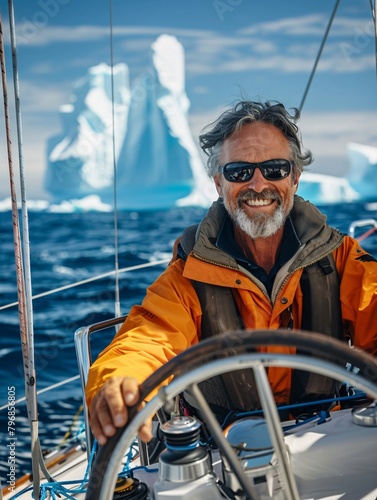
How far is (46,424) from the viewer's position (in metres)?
4.67

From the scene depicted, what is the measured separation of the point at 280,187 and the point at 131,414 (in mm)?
781

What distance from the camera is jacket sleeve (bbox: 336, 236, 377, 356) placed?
127cm

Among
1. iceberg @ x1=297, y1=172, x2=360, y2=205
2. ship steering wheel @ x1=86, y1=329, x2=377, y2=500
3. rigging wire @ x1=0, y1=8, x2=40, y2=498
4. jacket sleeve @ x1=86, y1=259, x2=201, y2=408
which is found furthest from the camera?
iceberg @ x1=297, y1=172, x2=360, y2=205

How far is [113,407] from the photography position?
2.59 ft

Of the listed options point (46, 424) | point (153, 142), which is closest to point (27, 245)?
point (46, 424)

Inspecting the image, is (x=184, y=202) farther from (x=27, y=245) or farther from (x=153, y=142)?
(x=27, y=245)

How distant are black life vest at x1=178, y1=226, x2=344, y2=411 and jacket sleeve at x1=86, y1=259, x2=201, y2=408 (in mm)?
37

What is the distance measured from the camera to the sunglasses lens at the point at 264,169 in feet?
4.62

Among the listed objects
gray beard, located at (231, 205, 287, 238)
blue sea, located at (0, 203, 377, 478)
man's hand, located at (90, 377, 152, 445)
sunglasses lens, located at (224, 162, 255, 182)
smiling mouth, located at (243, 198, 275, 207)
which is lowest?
blue sea, located at (0, 203, 377, 478)

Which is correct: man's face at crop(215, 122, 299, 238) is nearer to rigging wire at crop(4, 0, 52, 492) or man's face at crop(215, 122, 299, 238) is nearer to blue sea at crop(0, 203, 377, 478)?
rigging wire at crop(4, 0, 52, 492)

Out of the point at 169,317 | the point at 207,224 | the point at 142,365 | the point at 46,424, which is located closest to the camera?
the point at 142,365

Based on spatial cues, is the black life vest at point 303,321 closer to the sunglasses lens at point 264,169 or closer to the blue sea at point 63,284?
the sunglasses lens at point 264,169

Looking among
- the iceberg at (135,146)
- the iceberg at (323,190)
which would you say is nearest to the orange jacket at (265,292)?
the iceberg at (135,146)

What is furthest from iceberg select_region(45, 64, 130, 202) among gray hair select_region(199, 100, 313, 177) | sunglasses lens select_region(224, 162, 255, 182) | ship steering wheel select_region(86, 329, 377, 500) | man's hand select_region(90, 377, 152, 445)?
ship steering wheel select_region(86, 329, 377, 500)
